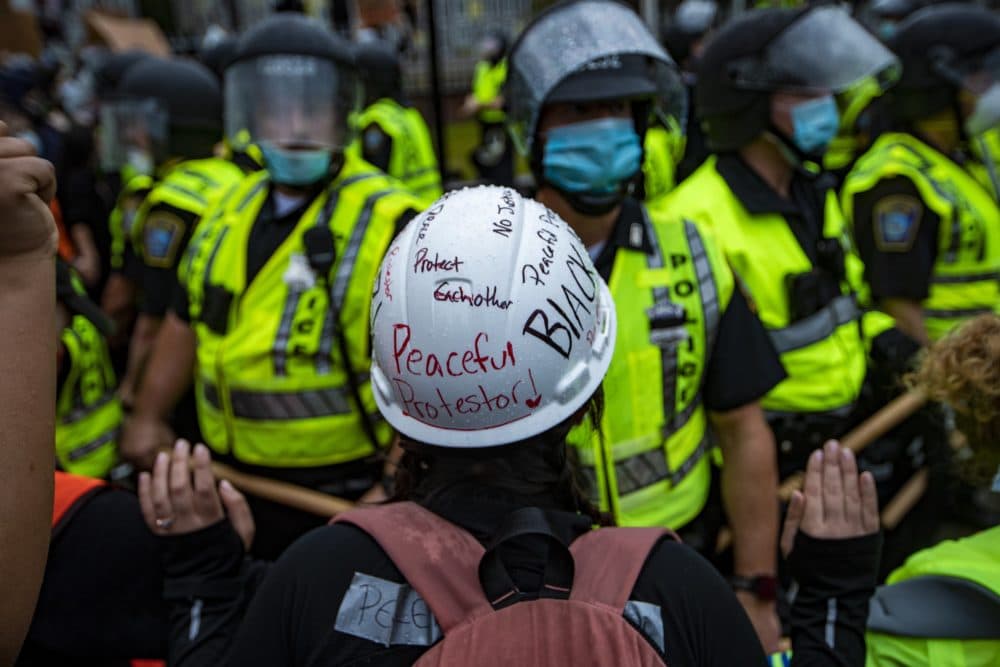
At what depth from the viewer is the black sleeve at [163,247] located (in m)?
4.09

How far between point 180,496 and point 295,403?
3.63ft

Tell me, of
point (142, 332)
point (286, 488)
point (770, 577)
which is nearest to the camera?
point (770, 577)

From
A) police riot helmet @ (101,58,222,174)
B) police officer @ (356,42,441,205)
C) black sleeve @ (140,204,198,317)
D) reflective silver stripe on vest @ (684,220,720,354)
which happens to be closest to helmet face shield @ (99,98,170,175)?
police riot helmet @ (101,58,222,174)

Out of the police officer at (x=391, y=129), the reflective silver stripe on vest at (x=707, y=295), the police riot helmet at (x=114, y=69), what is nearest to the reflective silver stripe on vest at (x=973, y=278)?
the reflective silver stripe on vest at (x=707, y=295)

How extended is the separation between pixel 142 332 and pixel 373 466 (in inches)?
70.5

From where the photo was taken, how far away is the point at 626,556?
134cm

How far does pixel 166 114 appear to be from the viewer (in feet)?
16.6

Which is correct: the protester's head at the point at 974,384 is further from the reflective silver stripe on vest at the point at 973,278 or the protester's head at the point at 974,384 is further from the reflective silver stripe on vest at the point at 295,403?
the reflective silver stripe on vest at the point at 973,278

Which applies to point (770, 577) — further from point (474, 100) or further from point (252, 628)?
point (474, 100)

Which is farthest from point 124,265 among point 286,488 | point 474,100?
point 474,100

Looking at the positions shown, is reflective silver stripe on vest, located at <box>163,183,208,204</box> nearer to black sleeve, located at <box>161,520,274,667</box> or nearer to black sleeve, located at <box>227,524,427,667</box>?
black sleeve, located at <box>161,520,274,667</box>

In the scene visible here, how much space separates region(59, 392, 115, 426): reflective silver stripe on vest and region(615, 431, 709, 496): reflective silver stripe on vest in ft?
6.77

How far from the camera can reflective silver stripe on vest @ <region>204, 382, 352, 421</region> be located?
2910 millimetres

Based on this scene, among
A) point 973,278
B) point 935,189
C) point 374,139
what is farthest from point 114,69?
point 973,278
